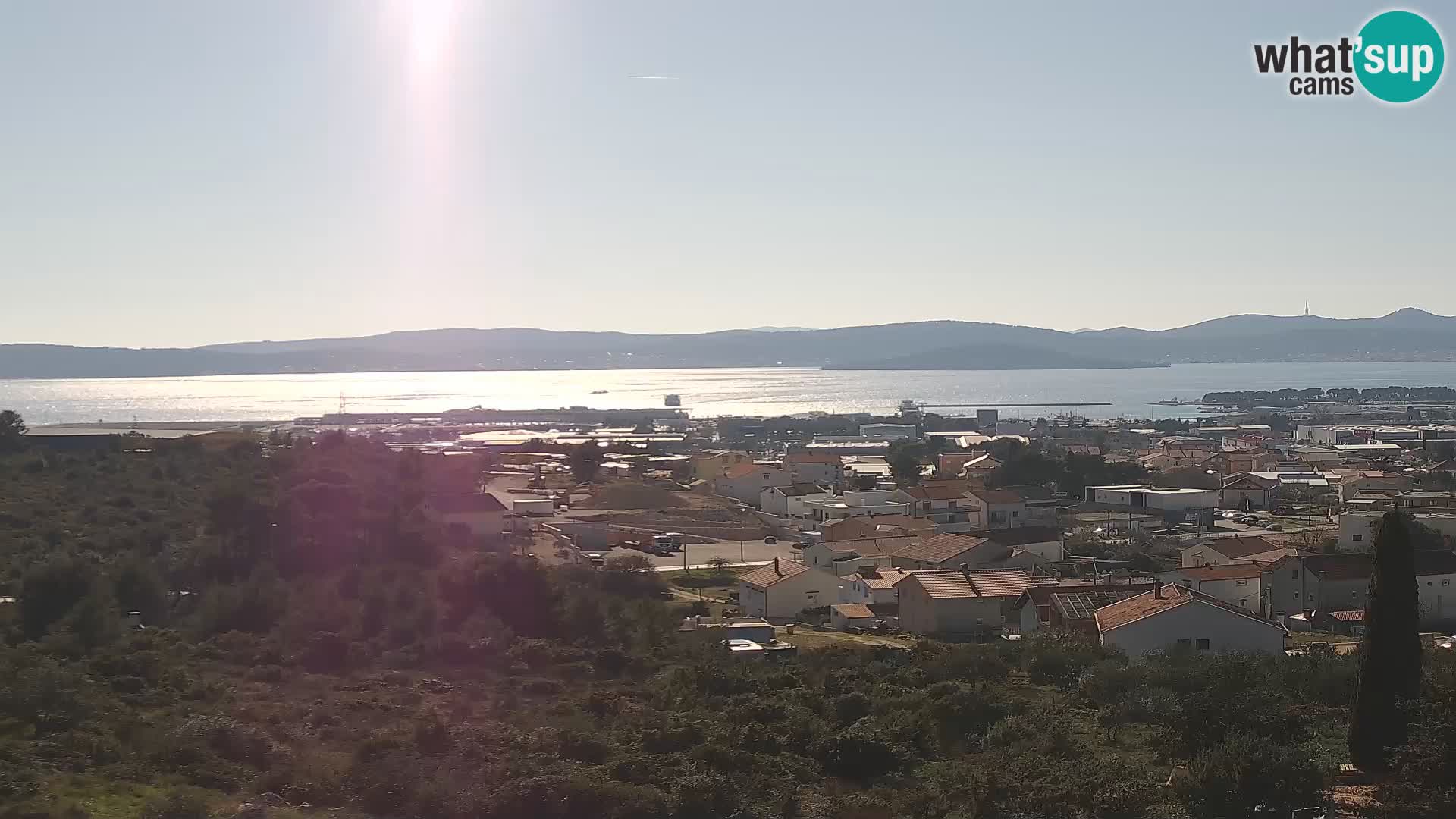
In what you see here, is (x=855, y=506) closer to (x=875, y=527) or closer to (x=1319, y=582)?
(x=875, y=527)

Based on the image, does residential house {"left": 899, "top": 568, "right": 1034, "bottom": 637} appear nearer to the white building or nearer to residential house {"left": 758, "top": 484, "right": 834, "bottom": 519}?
residential house {"left": 758, "top": 484, "right": 834, "bottom": 519}

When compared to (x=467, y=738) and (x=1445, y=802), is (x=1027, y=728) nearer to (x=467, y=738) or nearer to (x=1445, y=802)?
(x=1445, y=802)

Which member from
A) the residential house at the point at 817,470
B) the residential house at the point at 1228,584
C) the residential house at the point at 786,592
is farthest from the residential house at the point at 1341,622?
the residential house at the point at 817,470

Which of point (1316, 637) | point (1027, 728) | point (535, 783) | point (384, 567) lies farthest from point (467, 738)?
point (1316, 637)

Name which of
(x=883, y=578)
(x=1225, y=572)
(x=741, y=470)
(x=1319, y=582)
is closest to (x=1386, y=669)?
(x=1319, y=582)

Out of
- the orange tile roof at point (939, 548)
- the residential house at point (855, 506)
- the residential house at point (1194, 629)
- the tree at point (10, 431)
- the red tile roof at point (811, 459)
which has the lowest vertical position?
the residential house at point (855, 506)

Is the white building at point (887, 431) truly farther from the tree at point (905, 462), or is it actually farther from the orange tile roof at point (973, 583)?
the orange tile roof at point (973, 583)
